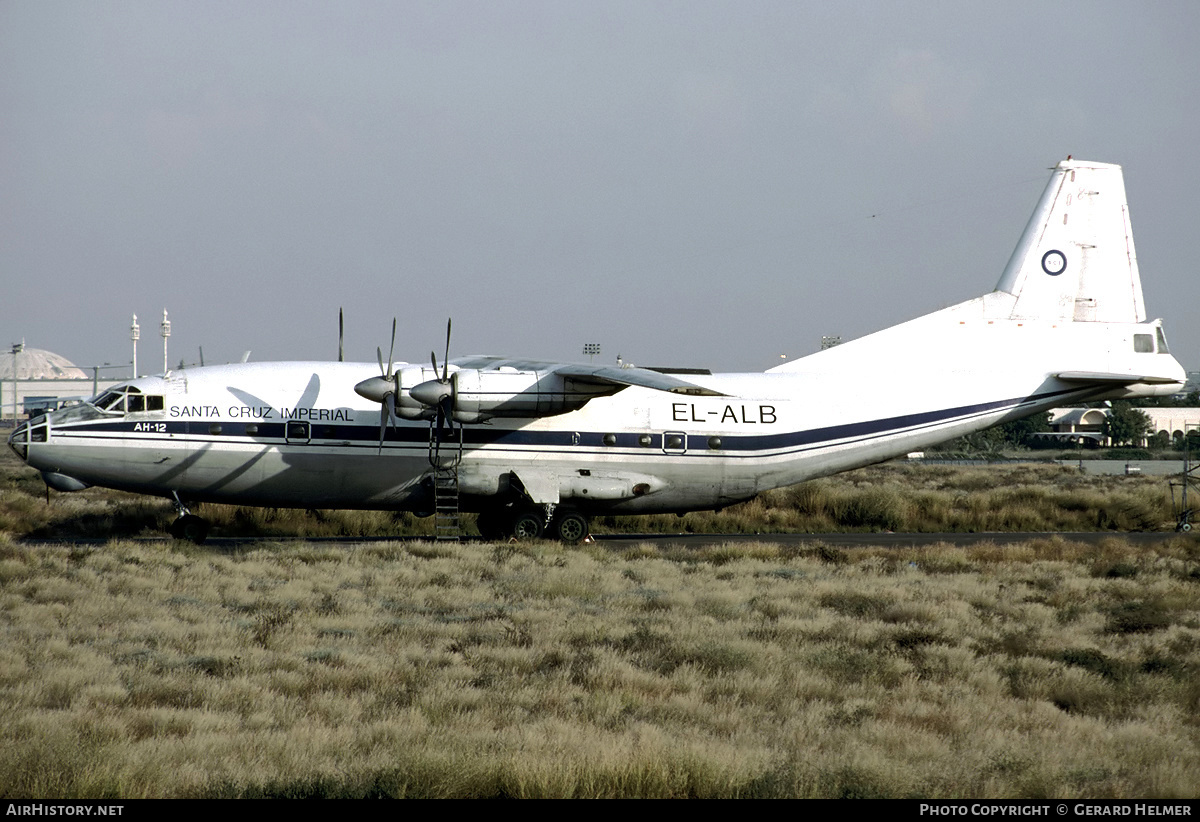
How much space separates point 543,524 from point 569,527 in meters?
0.61

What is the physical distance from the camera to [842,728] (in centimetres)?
998

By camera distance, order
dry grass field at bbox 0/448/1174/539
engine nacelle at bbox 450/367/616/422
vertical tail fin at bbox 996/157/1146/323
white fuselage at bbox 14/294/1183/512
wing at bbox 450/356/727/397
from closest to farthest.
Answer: wing at bbox 450/356/727/397 < engine nacelle at bbox 450/367/616/422 < white fuselage at bbox 14/294/1183/512 < vertical tail fin at bbox 996/157/1146/323 < dry grass field at bbox 0/448/1174/539

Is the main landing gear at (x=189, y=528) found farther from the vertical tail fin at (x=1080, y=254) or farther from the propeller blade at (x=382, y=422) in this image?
the vertical tail fin at (x=1080, y=254)

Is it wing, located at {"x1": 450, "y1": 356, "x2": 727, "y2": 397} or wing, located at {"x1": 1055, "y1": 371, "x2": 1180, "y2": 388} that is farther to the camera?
wing, located at {"x1": 1055, "y1": 371, "x2": 1180, "y2": 388}

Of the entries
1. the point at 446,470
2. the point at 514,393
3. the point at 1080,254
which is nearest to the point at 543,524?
the point at 446,470

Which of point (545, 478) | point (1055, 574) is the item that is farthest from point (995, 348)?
point (545, 478)

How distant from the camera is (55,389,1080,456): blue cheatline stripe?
75.2 feet

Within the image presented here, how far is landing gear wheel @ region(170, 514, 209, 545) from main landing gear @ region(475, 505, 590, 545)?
21.8ft

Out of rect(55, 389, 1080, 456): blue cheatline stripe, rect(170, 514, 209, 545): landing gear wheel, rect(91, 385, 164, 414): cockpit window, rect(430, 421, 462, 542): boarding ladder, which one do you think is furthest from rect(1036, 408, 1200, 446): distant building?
rect(91, 385, 164, 414): cockpit window

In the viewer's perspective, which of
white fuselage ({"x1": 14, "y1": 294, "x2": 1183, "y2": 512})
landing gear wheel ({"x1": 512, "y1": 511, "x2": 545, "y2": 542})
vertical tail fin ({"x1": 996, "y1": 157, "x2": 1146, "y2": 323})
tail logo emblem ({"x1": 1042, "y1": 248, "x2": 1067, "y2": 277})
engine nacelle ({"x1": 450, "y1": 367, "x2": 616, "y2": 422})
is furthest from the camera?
tail logo emblem ({"x1": 1042, "y1": 248, "x2": 1067, "y2": 277})

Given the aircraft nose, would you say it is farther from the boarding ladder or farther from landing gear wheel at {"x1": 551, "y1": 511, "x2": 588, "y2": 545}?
landing gear wheel at {"x1": 551, "y1": 511, "x2": 588, "y2": 545}

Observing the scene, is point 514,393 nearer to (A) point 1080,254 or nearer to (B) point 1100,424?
(A) point 1080,254

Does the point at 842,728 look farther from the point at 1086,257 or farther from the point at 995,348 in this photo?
the point at 1086,257
